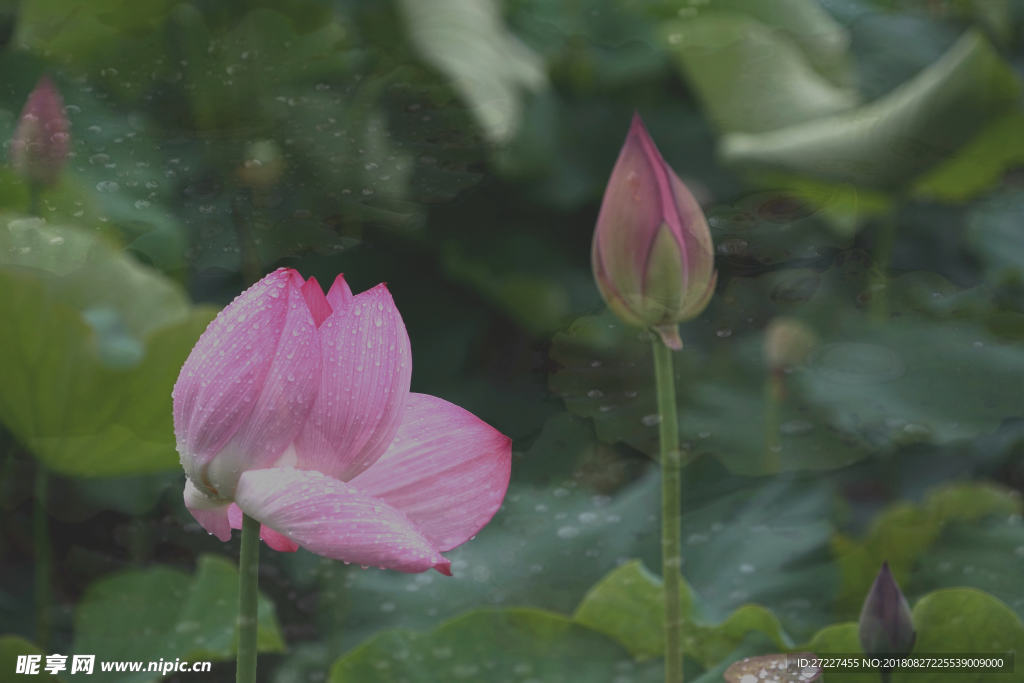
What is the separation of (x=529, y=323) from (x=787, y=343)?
119mm

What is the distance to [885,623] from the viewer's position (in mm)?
310

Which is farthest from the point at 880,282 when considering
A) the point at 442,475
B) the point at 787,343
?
the point at 442,475

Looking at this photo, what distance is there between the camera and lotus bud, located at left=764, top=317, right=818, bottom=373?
441mm

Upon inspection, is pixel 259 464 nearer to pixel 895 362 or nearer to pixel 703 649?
pixel 703 649

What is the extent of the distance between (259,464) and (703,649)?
8.7 inches

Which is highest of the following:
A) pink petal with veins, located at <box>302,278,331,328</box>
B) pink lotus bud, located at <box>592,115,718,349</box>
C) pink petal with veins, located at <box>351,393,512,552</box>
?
pink petal with veins, located at <box>302,278,331,328</box>

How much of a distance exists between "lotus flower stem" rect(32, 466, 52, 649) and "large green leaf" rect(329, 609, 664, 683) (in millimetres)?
111

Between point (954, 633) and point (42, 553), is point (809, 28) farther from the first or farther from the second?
point (42, 553)

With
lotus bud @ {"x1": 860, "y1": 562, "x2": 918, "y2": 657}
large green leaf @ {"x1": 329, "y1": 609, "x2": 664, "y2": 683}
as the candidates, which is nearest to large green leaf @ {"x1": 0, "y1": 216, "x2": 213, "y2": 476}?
large green leaf @ {"x1": 329, "y1": 609, "x2": 664, "y2": 683}

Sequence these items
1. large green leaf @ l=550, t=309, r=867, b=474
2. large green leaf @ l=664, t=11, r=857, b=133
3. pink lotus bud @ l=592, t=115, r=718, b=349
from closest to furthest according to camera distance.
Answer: pink lotus bud @ l=592, t=115, r=718, b=349, large green leaf @ l=550, t=309, r=867, b=474, large green leaf @ l=664, t=11, r=857, b=133

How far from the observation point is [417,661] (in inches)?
13.9

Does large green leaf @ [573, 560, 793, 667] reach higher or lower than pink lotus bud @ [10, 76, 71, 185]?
lower

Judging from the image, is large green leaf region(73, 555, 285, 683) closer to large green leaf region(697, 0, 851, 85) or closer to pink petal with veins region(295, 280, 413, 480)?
pink petal with veins region(295, 280, 413, 480)

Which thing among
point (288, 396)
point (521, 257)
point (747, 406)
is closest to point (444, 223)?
point (521, 257)
